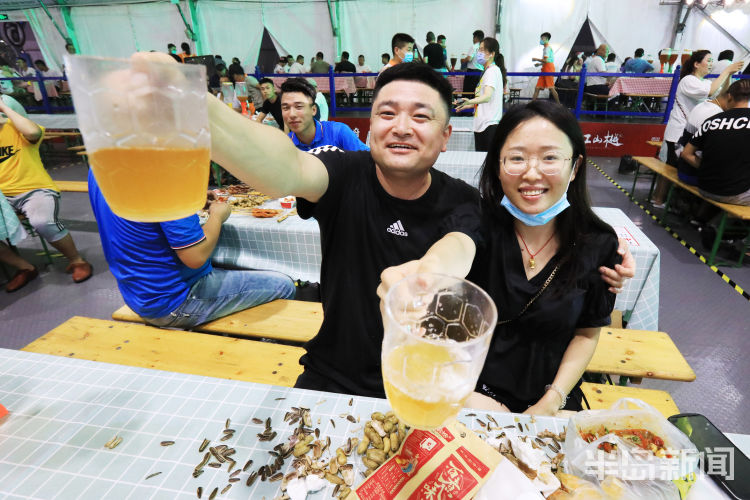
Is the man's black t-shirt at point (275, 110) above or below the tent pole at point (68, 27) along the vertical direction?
below

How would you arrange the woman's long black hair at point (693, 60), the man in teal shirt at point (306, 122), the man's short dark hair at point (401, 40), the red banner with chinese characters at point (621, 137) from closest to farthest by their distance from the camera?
the man in teal shirt at point (306, 122), the man's short dark hair at point (401, 40), the woman's long black hair at point (693, 60), the red banner with chinese characters at point (621, 137)

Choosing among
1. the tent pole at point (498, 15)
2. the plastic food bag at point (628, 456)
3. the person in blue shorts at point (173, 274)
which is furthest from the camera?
the tent pole at point (498, 15)

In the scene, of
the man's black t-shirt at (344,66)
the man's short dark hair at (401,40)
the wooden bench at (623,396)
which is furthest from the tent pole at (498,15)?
the wooden bench at (623,396)

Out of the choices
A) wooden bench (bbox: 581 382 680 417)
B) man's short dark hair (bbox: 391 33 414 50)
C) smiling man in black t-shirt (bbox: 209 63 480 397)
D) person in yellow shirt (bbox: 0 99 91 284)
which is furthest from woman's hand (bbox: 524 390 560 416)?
man's short dark hair (bbox: 391 33 414 50)

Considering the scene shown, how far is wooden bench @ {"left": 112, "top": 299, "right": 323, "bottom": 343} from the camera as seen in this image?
2.32 metres

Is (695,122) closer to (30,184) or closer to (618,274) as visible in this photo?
(618,274)

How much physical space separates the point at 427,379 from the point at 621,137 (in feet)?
30.8

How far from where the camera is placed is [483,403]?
1.52m

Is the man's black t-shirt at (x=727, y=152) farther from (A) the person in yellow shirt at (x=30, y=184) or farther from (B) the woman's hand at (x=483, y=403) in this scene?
(A) the person in yellow shirt at (x=30, y=184)

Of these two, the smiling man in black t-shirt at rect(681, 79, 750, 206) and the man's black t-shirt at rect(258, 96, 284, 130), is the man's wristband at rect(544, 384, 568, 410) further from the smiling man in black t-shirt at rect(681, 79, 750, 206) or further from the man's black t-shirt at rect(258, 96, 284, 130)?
the man's black t-shirt at rect(258, 96, 284, 130)

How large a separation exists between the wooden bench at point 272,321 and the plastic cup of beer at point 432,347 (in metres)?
1.70

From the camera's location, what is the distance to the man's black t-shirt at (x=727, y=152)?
376 cm

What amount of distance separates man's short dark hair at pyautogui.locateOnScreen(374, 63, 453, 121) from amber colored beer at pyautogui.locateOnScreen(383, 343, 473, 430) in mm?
1051

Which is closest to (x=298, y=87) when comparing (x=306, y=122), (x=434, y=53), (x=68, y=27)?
(x=306, y=122)
